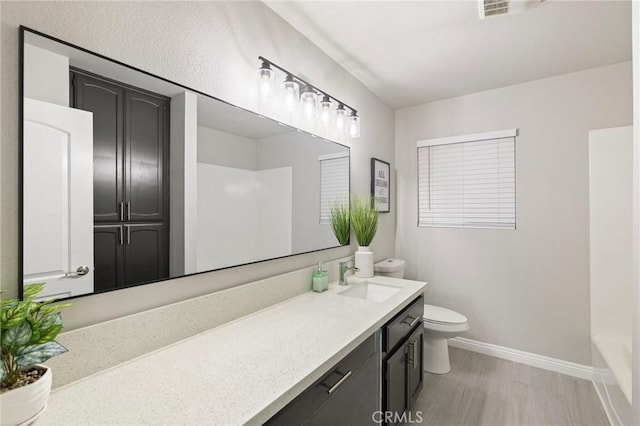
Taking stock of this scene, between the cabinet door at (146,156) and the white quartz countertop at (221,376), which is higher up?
the cabinet door at (146,156)

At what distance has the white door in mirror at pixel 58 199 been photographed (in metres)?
0.86

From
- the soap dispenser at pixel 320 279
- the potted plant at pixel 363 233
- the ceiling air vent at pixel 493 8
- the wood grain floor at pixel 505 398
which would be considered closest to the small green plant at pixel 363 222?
the potted plant at pixel 363 233

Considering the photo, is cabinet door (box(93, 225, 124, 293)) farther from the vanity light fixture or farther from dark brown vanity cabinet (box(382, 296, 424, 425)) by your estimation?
dark brown vanity cabinet (box(382, 296, 424, 425))

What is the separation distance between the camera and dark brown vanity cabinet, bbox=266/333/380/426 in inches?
37.1

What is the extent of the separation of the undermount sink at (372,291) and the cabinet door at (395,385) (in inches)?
14.8

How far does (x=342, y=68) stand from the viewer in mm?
2367

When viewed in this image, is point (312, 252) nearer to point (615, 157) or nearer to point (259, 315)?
point (259, 315)

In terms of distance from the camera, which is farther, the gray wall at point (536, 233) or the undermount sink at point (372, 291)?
the gray wall at point (536, 233)

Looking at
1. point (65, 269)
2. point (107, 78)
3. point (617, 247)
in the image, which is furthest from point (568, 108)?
point (65, 269)

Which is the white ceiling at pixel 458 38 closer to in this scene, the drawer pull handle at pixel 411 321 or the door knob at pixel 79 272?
the door knob at pixel 79 272

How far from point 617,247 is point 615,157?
0.67m

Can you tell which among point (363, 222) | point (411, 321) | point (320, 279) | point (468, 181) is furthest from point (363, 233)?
point (468, 181)

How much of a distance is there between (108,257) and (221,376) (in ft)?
1.78

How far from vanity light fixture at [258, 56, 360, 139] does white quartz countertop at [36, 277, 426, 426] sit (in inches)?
46.5
